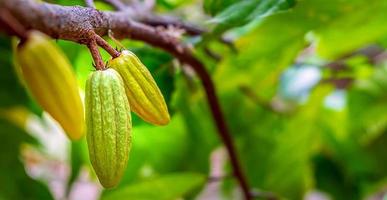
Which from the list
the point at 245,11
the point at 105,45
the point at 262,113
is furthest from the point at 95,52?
the point at 262,113

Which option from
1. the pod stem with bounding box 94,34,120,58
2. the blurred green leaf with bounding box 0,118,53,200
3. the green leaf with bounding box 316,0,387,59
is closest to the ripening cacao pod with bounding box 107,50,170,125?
the pod stem with bounding box 94,34,120,58

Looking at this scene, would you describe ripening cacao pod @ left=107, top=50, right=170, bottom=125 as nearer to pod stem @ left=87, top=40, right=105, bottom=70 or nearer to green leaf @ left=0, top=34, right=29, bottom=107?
pod stem @ left=87, top=40, right=105, bottom=70

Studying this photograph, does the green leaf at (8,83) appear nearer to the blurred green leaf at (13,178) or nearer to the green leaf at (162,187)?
the blurred green leaf at (13,178)

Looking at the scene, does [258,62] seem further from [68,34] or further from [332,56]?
[68,34]

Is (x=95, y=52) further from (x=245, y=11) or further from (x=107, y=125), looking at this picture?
(x=245, y=11)

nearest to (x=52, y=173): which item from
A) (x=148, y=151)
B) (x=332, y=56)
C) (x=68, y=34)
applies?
(x=148, y=151)

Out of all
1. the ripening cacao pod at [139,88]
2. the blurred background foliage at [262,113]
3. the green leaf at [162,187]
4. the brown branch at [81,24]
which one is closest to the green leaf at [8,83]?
the blurred background foliage at [262,113]
